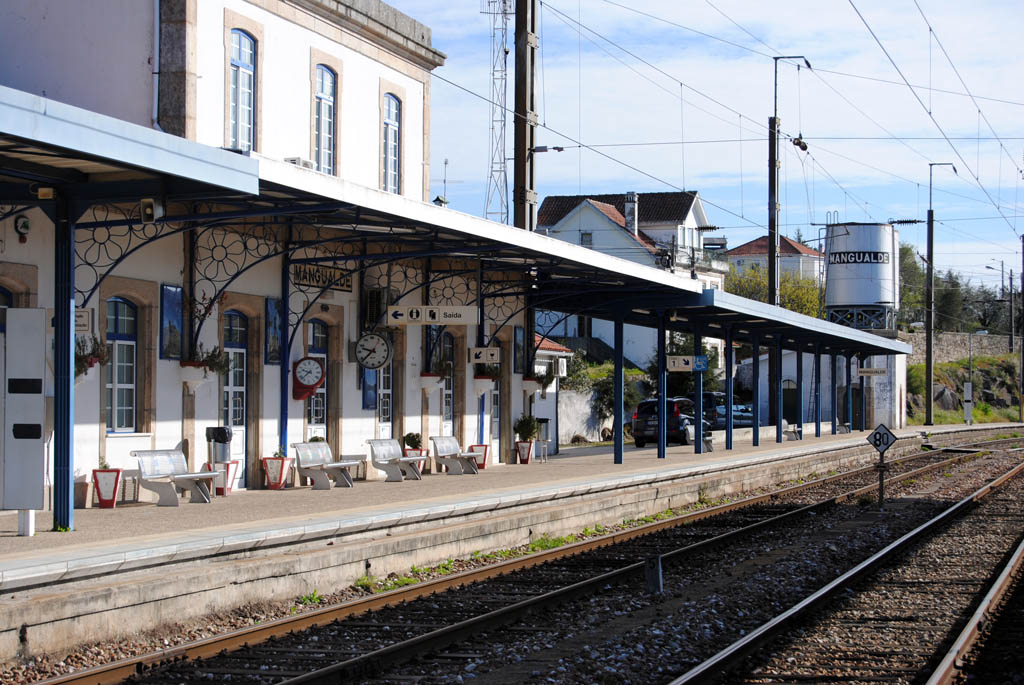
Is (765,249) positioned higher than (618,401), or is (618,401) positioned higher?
(765,249)

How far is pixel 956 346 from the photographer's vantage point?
275 ft

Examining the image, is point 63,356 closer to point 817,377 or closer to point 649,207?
point 817,377

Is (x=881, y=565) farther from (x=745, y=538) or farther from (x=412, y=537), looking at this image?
(x=412, y=537)

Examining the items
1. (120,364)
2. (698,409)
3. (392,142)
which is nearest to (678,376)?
(698,409)

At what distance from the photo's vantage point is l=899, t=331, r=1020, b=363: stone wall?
73188 mm

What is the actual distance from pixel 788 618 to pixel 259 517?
588 centimetres

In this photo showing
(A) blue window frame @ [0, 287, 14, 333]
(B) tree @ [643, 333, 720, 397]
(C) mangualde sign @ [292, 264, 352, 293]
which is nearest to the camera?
(A) blue window frame @ [0, 287, 14, 333]

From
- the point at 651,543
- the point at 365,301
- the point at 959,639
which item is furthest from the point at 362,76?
the point at 959,639

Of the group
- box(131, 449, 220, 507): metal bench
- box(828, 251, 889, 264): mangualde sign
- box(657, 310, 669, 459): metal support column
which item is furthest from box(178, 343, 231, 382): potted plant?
box(828, 251, 889, 264): mangualde sign

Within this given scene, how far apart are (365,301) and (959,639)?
12.4 metres

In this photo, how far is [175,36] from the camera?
53.9ft

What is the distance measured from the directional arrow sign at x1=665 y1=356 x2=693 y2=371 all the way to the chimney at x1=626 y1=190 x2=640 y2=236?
131 ft

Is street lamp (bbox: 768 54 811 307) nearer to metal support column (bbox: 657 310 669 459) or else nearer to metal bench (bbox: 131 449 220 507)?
metal support column (bbox: 657 310 669 459)

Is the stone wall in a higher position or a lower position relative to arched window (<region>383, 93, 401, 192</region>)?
lower
